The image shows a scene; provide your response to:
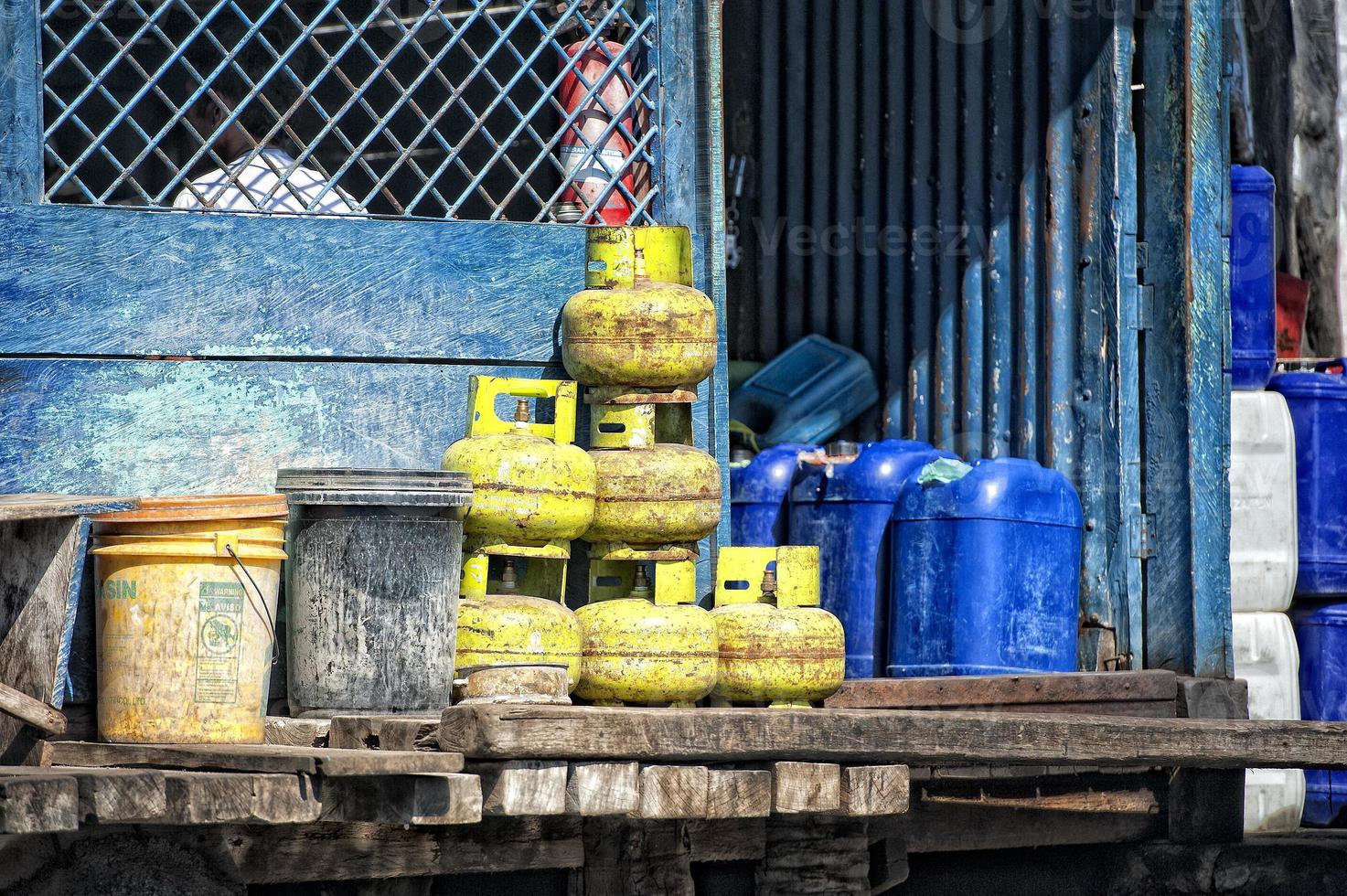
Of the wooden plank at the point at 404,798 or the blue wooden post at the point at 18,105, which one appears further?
the blue wooden post at the point at 18,105

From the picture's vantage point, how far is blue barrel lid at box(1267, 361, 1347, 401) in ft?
22.9

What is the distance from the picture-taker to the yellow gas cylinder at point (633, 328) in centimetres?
520

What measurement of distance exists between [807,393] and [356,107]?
214 cm

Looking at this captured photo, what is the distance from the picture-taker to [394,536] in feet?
15.1

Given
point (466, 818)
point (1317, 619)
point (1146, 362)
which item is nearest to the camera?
point (466, 818)

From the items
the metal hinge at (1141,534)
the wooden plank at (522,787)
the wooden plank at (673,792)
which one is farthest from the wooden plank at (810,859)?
the metal hinge at (1141,534)

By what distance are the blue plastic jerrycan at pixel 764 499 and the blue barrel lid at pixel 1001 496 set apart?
0.61m

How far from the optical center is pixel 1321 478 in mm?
6961

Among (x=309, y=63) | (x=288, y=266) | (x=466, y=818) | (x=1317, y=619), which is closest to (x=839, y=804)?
(x=466, y=818)

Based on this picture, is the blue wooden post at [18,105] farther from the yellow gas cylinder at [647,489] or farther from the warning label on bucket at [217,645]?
the yellow gas cylinder at [647,489]

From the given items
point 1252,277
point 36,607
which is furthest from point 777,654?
point 1252,277

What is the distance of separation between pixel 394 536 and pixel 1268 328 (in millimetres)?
3918

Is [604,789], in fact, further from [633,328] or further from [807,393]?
[807,393]

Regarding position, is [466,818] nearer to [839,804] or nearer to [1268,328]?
[839,804]
